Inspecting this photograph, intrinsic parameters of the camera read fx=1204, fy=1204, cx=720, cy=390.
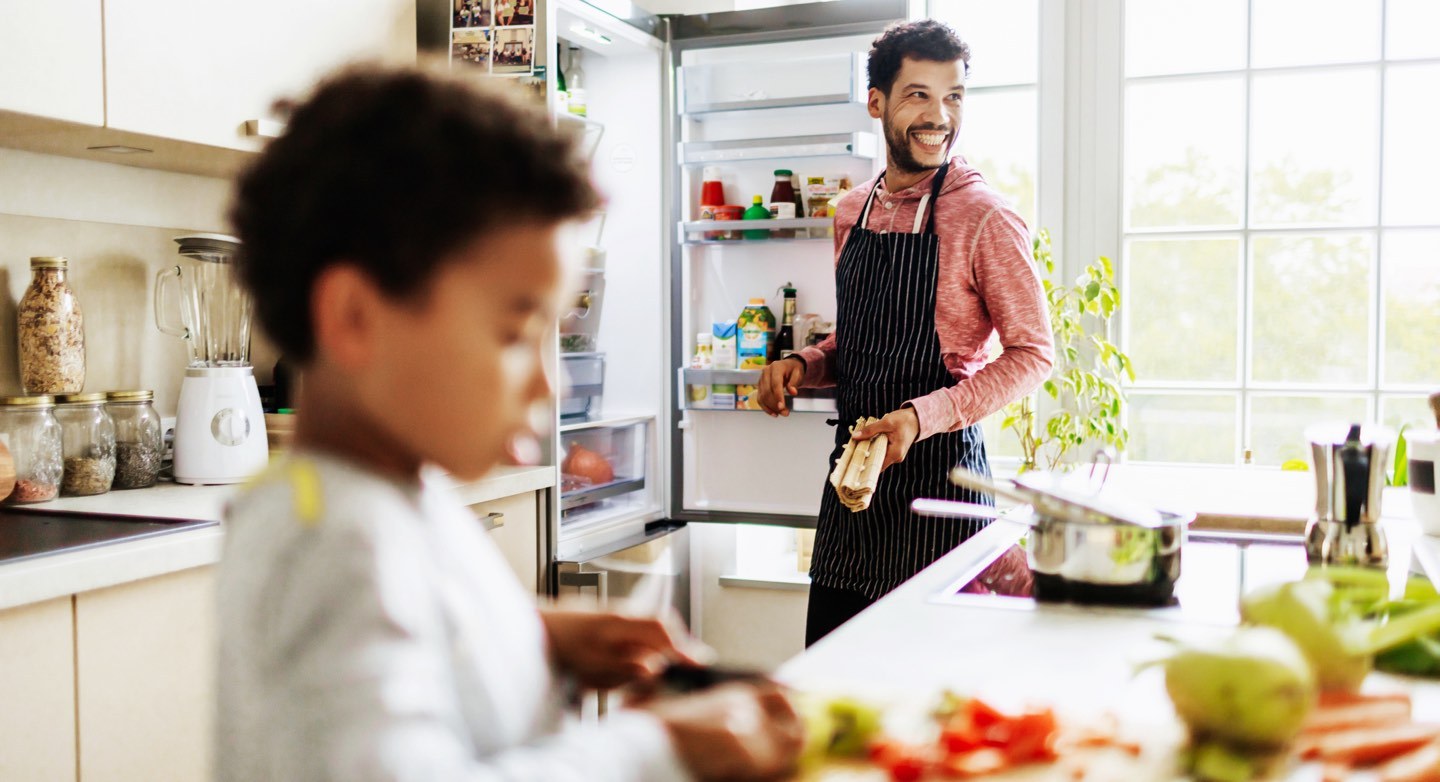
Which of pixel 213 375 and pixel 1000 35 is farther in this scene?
pixel 1000 35

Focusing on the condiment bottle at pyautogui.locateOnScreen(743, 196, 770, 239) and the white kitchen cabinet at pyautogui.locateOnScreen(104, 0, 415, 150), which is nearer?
the white kitchen cabinet at pyautogui.locateOnScreen(104, 0, 415, 150)

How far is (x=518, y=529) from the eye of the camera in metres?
2.52

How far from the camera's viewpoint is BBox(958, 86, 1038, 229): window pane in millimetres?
3037

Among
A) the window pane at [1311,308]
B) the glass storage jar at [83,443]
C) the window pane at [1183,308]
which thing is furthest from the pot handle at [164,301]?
the window pane at [1311,308]

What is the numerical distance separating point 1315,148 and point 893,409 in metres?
1.45

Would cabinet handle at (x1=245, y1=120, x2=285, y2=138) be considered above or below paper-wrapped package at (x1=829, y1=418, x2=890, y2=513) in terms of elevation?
above

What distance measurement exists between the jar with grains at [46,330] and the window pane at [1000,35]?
2102 mm

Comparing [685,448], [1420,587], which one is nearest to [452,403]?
[1420,587]

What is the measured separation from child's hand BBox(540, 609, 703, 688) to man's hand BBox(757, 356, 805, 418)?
1.45m

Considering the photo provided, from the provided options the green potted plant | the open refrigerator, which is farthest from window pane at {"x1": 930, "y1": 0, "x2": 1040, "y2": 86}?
the green potted plant

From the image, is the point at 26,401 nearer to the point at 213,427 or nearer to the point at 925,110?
the point at 213,427

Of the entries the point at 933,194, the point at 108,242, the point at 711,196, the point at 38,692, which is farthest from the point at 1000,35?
the point at 38,692

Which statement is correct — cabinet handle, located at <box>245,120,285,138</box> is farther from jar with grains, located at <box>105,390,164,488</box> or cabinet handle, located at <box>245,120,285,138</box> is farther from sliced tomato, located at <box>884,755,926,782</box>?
sliced tomato, located at <box>884,755,926,782</box>

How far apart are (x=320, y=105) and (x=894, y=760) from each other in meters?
0.52
